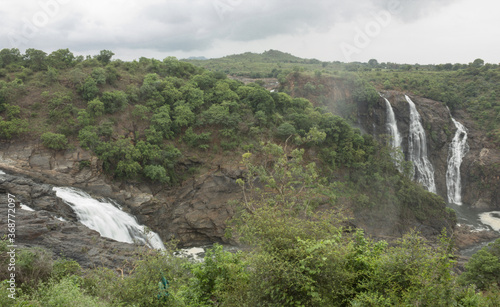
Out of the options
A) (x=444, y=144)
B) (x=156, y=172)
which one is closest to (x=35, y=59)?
(x=156, y=172)

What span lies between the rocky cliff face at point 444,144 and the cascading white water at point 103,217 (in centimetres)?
2750

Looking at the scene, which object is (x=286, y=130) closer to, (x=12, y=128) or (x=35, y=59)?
(x=12, y=128)

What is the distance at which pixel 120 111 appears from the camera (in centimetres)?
A: 2578

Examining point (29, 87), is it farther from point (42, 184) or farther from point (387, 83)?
point (387, 83)

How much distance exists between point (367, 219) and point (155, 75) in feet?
70.9

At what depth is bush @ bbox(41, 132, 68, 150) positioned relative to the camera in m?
21.2

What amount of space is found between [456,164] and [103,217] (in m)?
36.6

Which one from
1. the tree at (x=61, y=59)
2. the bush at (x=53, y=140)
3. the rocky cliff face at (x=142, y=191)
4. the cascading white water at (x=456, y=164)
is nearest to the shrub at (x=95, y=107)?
the bush at (x=53, y=140)

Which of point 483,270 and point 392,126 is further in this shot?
point 392,126

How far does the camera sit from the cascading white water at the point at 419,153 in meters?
36.1

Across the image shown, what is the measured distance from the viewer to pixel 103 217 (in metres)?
18.6

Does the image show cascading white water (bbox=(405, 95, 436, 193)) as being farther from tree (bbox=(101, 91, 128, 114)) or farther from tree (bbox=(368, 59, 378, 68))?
tree (bbox=(368, 59, 378, 68))

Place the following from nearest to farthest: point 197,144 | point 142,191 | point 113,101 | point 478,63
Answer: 1. point 142,191
2. point 113,101
3. point 197,144
4. point 478,63

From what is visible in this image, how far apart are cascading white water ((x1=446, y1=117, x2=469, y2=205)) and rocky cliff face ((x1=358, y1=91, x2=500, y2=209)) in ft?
1.31
